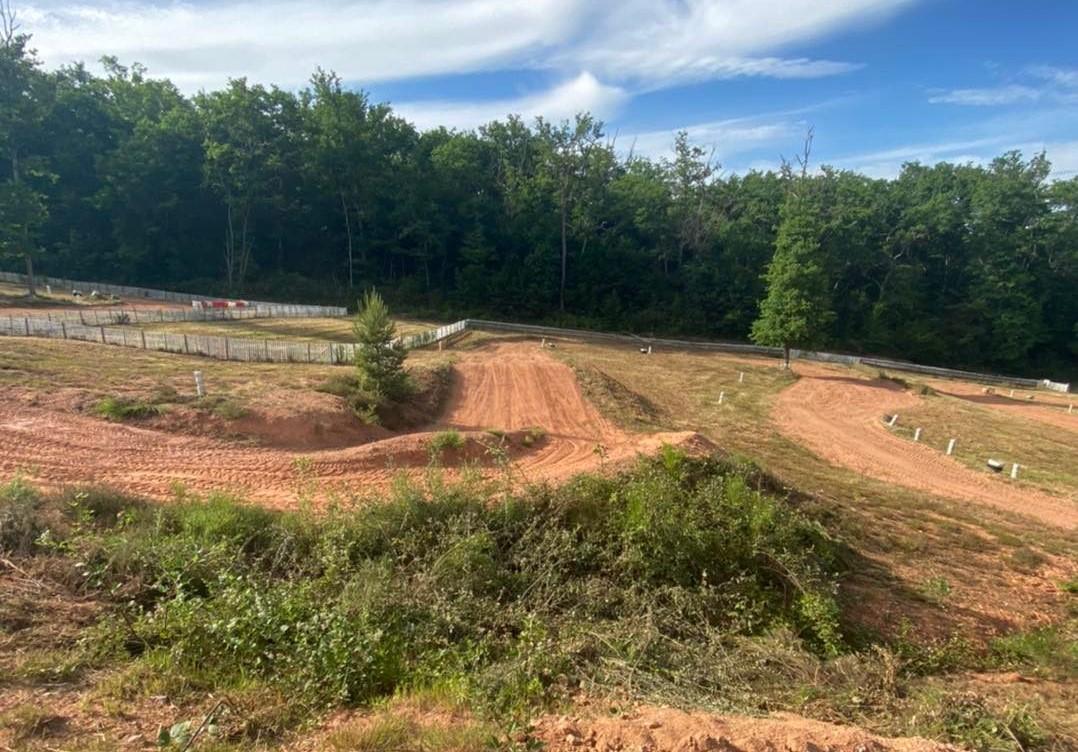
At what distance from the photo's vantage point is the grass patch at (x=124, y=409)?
16469 mm

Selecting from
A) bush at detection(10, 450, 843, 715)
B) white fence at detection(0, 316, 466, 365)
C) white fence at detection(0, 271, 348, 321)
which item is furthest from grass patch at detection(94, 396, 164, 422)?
white fence at detection(0, 271, 348, 321)

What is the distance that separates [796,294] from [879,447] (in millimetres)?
18018

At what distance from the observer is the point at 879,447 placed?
2519 centimetres

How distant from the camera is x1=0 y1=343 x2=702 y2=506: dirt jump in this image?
13.2m

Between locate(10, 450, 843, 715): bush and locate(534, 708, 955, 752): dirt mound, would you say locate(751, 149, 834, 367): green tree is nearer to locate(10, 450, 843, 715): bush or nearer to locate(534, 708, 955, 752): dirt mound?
locate(10, 450, 843, 715): bush

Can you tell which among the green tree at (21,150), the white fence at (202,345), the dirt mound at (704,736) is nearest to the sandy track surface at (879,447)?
the dirt mound at (704,736)

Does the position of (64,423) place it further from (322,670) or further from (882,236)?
(882,236)

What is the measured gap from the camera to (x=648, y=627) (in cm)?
833

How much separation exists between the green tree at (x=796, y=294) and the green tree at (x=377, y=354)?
29.7 metres

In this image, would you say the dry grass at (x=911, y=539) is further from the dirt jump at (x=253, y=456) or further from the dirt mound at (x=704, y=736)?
the dirt mound at (x=704, y=736)

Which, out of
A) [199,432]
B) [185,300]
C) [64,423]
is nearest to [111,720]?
[199,432]

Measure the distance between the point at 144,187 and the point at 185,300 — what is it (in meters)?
14.4

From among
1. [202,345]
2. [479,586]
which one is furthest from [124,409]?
[479,586]

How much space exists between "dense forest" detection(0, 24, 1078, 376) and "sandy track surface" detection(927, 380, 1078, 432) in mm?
16312
